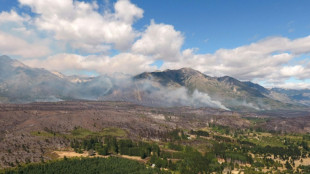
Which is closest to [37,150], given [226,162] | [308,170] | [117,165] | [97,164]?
[97,164]

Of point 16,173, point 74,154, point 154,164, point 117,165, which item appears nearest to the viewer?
point 16,173

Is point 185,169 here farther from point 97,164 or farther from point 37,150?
point 37,150

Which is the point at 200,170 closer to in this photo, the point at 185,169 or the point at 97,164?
the point at 185,169

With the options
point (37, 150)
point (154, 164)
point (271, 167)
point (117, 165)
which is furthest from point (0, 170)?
point (271, 167)

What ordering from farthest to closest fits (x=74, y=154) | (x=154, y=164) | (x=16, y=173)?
(x=74, y=154)
(x=154, y=164)
(x=16, y=173)

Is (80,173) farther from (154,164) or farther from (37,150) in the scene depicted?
(37,150)

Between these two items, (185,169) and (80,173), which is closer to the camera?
(80,173)

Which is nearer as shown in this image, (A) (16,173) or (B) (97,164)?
(A) (16,173)

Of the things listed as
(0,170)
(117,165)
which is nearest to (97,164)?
(117,165)

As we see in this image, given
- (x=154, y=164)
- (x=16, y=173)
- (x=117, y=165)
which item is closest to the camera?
(x=16, y=173)
